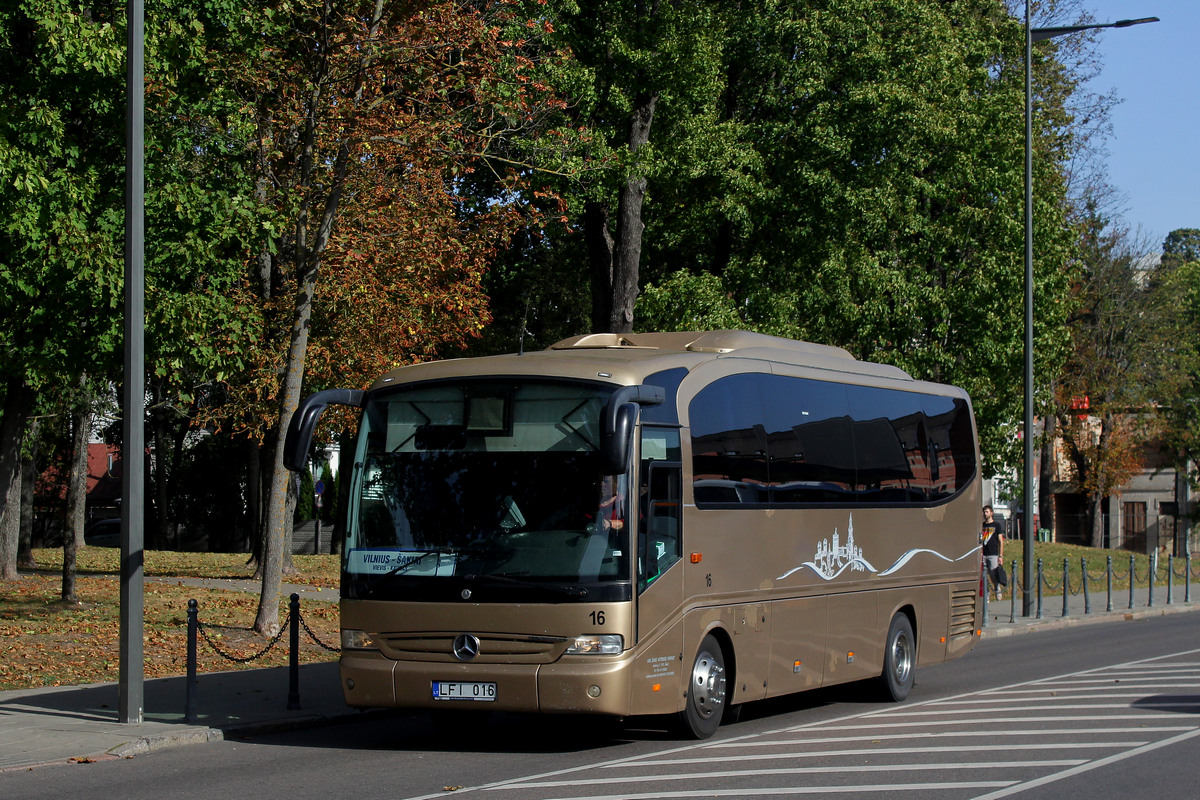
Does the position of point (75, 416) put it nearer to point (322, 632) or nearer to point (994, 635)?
point (322, 632)

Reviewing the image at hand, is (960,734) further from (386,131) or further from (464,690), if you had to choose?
(386,131)

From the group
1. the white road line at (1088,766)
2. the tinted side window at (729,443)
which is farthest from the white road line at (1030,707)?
the tinted side window at (729,443)

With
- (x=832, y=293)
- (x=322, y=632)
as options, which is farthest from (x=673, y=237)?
(x=322, y=632)

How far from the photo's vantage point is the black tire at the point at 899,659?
48.7 ft

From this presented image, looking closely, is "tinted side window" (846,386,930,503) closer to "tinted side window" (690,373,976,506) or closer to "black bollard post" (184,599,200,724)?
"tinted side window" (690,373,976,506)

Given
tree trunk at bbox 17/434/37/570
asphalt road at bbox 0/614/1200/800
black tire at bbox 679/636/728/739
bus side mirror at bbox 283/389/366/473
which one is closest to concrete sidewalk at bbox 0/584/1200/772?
asphalt road at bbox 0/614/1200/800

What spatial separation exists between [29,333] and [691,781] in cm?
1536

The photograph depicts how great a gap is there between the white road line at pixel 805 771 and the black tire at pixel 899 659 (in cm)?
472

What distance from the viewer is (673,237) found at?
27797 mm

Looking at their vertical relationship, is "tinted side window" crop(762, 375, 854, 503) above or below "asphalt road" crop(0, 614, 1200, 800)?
above

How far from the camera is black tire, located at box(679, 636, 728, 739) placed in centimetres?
1129

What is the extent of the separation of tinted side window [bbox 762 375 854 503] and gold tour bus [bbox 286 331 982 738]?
0.13 feet

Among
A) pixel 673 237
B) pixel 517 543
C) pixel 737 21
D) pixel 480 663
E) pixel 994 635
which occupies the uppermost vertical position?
pixel 737 21

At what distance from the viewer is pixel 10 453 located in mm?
24141
